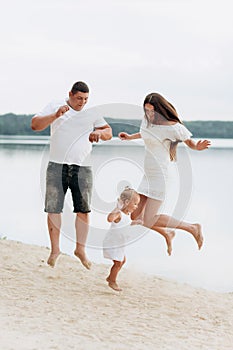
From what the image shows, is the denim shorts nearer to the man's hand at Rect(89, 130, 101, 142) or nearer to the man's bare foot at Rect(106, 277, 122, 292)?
the man's hand at Rect(89, 130, 101, 142)

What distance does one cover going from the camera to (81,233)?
7281 mm

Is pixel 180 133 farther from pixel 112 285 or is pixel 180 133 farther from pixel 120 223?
pixel 112 285

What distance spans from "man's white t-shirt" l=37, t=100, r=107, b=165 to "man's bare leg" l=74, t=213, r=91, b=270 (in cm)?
54

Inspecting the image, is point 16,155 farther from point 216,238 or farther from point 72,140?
point 72,140

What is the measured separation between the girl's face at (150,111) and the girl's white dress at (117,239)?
92cm

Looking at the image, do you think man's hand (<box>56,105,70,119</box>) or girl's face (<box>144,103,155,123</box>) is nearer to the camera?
man's hand (<box>56,105,70,119</box>)

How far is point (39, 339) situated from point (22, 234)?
5.91 meters

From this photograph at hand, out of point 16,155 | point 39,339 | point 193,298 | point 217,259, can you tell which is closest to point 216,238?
point 217,259

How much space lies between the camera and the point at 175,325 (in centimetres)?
696

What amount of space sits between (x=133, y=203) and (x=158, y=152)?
521 millimetres

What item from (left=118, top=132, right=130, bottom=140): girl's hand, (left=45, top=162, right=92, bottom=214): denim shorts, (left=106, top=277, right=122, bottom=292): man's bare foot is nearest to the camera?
(left=45, top=162, right=92, bottom=214): denim shorts

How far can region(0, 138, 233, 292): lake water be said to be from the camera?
7219 millimetres

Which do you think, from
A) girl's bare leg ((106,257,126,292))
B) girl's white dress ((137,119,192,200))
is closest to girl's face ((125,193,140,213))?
girl's white dress ((137,119,192,200))

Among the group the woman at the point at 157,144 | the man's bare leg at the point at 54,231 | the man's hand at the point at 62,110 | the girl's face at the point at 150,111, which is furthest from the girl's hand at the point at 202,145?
the man's bare leg at the point at 54,231
